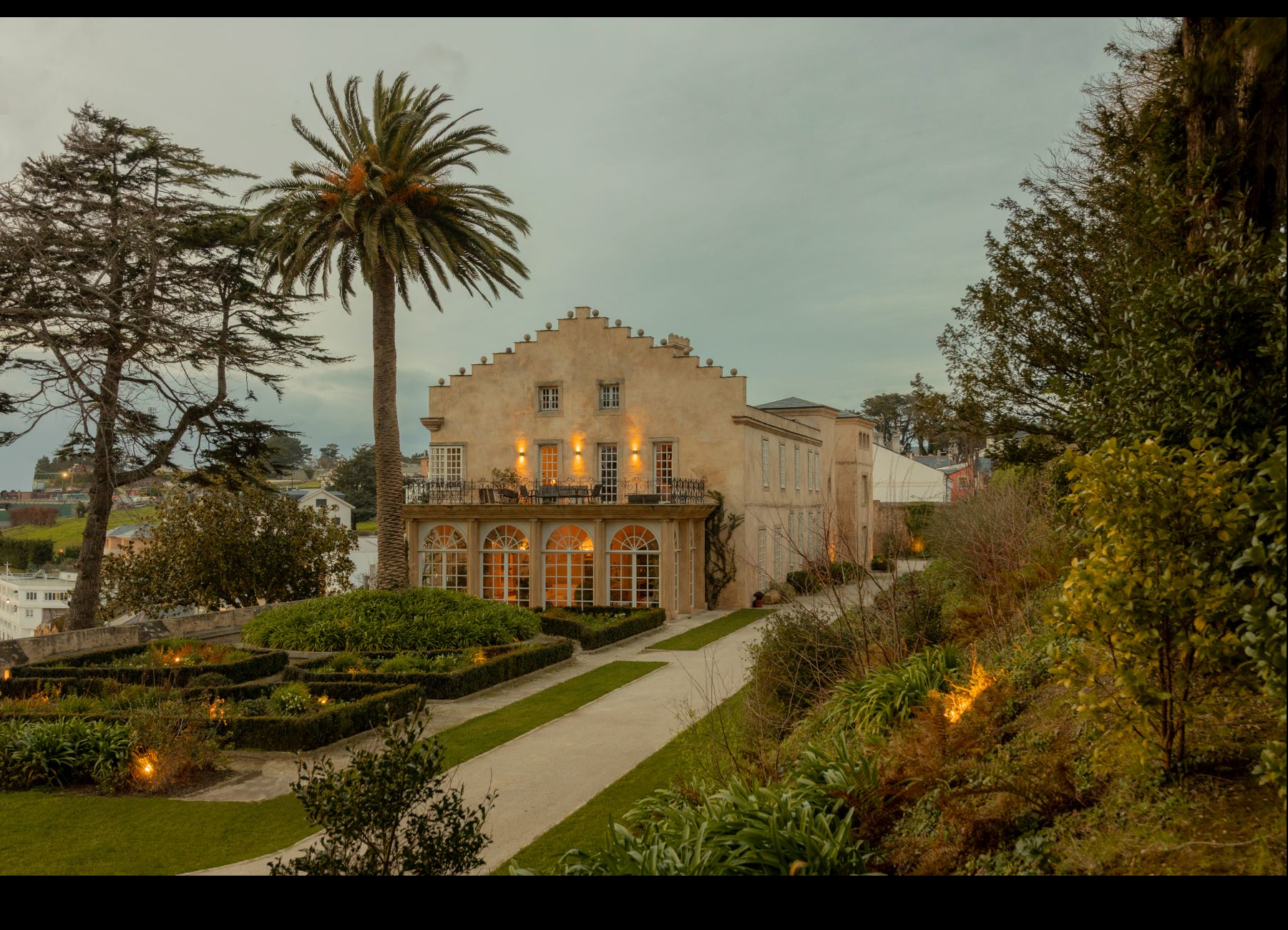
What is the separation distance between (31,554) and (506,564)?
99.6 feet

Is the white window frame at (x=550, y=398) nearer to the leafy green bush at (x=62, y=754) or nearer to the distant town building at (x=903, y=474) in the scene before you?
the leafy green bush at (x=62, y=754)

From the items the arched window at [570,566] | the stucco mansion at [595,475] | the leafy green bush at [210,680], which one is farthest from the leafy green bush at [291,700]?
the arched window at [570,566]

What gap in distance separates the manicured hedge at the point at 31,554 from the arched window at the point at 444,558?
2338cm

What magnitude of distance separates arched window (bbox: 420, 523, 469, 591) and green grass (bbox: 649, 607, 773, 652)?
9.33 metres

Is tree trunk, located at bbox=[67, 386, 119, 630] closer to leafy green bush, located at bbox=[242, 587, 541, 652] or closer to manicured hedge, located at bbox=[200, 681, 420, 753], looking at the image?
leafy green bush, located at bbox=[242, 587, 541, 652]

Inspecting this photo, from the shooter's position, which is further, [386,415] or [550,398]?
[550,398]

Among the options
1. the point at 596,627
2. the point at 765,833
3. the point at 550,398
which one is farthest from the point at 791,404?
the point at 765,833

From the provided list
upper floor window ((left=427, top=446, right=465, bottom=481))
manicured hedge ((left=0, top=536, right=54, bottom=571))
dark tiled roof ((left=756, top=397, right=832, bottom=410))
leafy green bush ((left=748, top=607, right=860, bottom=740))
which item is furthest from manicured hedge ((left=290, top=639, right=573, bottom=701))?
manicured hedge ((left=0, top=536, right=54, bottom=571))

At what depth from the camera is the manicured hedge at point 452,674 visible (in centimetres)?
1655

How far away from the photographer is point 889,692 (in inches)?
389

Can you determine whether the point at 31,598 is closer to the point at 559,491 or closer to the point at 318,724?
the point at 559,491

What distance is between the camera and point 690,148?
14484 mm
